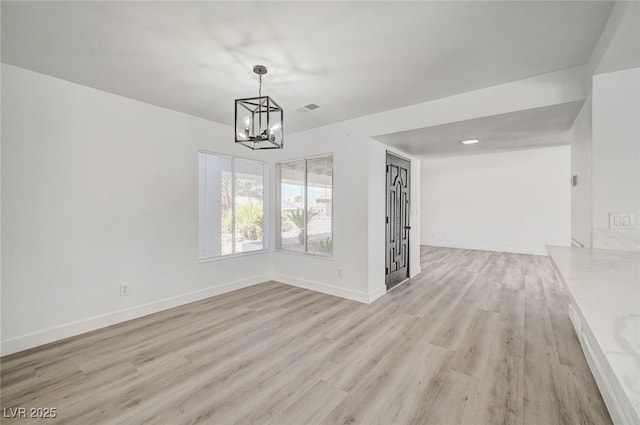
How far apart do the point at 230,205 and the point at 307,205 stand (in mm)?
1298

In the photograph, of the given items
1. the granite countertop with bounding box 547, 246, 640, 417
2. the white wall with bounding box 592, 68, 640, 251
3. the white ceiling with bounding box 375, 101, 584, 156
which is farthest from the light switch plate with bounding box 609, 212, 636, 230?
the white ceiling with bounding box 375, 101, 584, 156

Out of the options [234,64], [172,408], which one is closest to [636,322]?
[172,408]

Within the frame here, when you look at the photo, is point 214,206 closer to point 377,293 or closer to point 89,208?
point 89,208

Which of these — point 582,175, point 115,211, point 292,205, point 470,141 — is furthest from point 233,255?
point 582,175

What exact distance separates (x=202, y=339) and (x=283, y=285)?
1989mm

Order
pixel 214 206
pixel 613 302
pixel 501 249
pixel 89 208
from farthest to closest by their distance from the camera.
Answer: pixel 501 249 → pixel 214 206 → pixel 89 208 → pixel 613 302

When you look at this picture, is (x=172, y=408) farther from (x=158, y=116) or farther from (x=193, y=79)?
(x=158, y=116)

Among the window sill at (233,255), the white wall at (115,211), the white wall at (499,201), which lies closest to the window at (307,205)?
the white wall at (115,211)

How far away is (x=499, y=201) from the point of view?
7.99 m

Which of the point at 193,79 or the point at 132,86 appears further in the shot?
the point at 132,86

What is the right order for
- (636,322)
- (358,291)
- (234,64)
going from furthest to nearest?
(358,291) → (234,64) → (636,322)

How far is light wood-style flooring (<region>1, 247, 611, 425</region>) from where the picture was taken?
1.79m

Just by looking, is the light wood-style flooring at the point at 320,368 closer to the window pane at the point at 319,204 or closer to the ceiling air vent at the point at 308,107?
the window pane at the point at 319,204

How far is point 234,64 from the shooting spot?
2.45 metres
